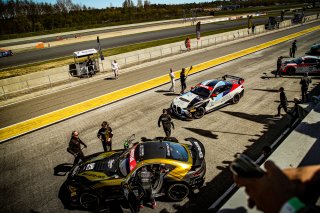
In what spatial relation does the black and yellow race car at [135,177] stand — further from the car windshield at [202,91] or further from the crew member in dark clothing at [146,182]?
the car windshield at [202,91]

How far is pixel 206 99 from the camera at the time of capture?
1302 cm

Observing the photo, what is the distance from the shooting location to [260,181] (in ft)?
7.54

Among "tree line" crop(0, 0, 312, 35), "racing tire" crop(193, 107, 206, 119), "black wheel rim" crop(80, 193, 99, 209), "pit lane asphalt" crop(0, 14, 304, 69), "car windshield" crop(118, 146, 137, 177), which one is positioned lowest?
"black wheel rim" crop(80, 193, 99, 209)

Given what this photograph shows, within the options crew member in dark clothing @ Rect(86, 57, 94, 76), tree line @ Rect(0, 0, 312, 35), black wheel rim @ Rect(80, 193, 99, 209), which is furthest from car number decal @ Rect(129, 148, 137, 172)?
tree line @ Rect(0, 0, 312, 35)

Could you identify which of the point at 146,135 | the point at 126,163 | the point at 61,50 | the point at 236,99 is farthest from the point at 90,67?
the point at 126,163

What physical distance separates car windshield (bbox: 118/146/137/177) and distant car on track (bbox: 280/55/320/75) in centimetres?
1651

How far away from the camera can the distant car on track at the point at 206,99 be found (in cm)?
1280

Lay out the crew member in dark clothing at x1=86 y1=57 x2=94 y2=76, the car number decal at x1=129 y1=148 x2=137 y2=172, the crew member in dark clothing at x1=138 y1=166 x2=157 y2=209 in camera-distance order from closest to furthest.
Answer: the crew member in dark clothing at x1=138 y1=166 x2=157 y2=209 → the car number decal at x1=129 y1=148 x2=137 y2=172 → the crew member in dark clothing at x1=86 y1=57 x2=94 y2=76

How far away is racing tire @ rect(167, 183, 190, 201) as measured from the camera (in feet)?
23.8

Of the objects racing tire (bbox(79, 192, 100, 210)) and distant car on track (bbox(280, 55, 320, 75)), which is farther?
distant car on track (bbox(280, 55, 320, 75))

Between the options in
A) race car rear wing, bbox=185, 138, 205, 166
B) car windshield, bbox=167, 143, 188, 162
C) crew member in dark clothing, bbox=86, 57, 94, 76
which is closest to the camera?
car windshield, bbox=167, 143, 188, 162

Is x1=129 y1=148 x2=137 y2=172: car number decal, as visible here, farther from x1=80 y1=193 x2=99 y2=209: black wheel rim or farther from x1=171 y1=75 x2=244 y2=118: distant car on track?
x1=171 y1=75 x2=244 y2=118: distant car on track

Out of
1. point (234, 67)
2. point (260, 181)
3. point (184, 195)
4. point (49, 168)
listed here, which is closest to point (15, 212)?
point (49, 168)

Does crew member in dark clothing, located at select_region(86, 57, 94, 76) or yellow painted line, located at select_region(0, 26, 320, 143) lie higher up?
crew member in dark clothing, located at select_region(86, 57, 94, 76)
